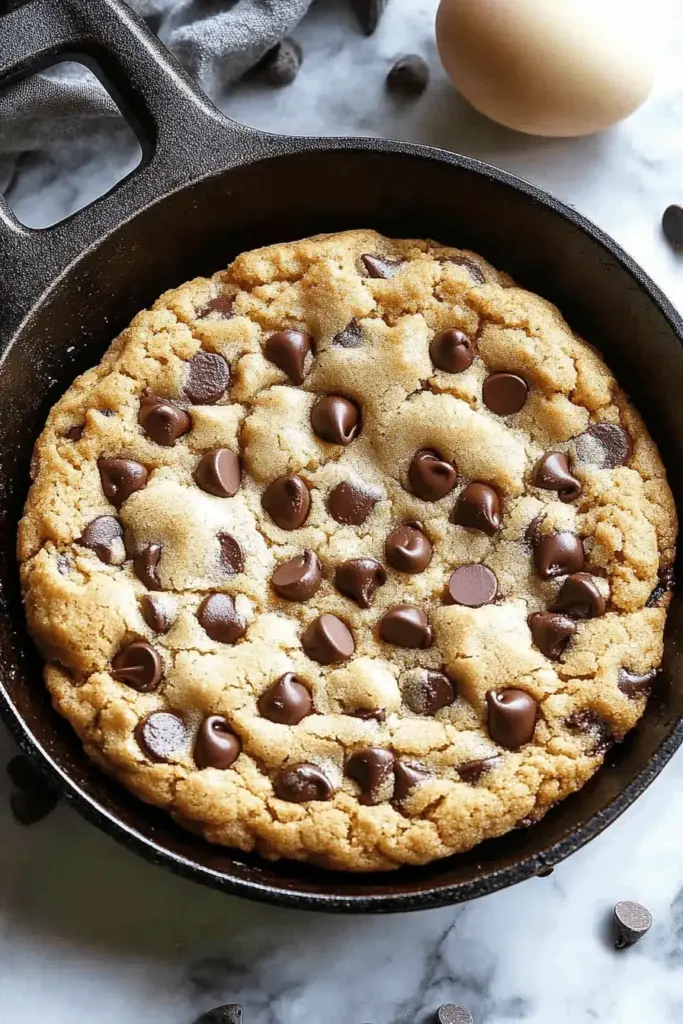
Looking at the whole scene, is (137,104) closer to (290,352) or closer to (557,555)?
(290,352)

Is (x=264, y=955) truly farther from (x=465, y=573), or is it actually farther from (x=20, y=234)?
(x=20, y=234)

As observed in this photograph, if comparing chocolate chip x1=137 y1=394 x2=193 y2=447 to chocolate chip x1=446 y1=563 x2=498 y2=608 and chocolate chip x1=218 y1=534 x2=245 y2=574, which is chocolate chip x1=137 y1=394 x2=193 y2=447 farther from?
chocolate chip x1=446 y1=563 x2=498 y2=608

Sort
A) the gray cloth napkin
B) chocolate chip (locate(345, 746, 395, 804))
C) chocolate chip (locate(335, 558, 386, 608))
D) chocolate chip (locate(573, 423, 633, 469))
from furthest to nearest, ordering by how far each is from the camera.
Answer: the gray cloth napkin, chocolate chip (locate(573, 423, 633, 469)), chocolate chip (locate(335, 558, 386, 608)), chocolate chip (locate(345, 746, 395, 804))

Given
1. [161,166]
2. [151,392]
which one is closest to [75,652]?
[151,392]

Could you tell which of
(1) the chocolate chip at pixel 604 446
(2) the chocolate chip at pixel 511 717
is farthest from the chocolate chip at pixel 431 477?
(2) the chocolate chip at pixel 511 717

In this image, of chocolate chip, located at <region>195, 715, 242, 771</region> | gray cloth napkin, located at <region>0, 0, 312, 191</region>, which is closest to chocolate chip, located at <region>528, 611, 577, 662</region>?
chocolate chip, located at <region>195, 715, 242, 771</region>

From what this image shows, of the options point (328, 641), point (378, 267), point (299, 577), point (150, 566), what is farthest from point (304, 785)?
point (378, 267)
